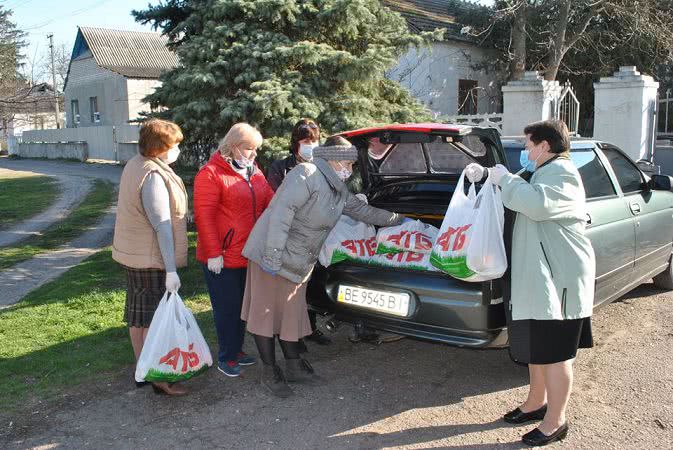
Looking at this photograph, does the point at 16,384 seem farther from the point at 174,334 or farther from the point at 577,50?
the point at 577,50

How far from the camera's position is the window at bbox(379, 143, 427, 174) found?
5.39 m

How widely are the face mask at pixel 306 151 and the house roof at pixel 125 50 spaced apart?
3114cm

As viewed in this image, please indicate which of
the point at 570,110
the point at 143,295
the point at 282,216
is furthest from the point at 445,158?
the point at 570,110

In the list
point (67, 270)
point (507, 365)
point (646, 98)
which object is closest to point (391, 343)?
point (507, 365)

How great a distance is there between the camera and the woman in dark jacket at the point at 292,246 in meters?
4.08

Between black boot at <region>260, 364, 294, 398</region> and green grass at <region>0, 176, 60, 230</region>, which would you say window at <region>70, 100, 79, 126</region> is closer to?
green grass at <region>0, 176, 60, 230</region>

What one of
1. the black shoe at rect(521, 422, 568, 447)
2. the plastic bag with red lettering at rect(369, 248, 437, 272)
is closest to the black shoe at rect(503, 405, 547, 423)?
the black shoe at rect(521, 422, 568, 447)

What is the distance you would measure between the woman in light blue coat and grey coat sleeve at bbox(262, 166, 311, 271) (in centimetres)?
123

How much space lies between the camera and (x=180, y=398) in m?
4.27

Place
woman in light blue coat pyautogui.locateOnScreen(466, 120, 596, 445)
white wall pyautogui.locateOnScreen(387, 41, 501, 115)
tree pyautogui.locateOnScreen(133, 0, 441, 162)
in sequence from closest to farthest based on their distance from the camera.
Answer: woman in light blue coat pyautogui.locateOnScreen(466, 120, 596, 445)
tree pyautogui.locateOnScreen(133, 0, 441, 162)
white wall pyautogui.locateOnScreen(387, 41, 501, 115)

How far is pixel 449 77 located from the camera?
20125mm

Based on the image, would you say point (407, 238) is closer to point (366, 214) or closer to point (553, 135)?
point (366, 214)

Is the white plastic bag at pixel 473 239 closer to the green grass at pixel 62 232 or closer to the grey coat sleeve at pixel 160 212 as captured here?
the grey coat sleeve at pixel 160 212

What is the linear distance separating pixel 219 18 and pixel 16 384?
18.3 feet
